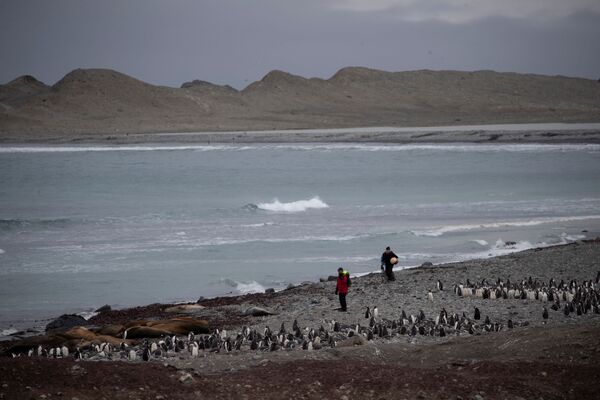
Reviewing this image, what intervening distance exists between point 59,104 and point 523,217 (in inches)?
2944

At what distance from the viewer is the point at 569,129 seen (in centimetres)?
7150

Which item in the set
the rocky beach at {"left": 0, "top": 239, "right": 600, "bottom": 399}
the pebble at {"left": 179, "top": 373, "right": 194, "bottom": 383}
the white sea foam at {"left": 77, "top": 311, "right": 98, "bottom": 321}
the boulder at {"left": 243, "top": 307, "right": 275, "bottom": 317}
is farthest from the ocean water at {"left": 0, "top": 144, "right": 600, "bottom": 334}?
the pebble at {"left": 179, "top": 373, "right": 194, "bottom": 383}

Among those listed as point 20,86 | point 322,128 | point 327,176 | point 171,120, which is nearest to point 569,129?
point 322,128

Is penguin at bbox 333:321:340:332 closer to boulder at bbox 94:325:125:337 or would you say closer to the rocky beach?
the rocky beach

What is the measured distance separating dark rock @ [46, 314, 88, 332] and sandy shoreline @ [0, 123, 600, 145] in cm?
5617

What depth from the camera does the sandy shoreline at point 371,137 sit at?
222ft

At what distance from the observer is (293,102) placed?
108375mm

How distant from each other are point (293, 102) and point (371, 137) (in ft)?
122

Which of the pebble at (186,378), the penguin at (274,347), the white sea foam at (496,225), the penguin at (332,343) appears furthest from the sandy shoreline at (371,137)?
the pebble at (186,378)

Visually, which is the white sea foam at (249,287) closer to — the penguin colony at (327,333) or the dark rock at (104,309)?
the dark rock at (104,309)

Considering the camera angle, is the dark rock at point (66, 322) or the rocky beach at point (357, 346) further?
the dark rock at point (66, 322)

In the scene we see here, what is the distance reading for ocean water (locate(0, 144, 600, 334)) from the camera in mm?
18266

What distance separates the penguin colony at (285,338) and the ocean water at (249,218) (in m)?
3.57

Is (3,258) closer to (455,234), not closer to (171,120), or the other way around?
(455,234)
